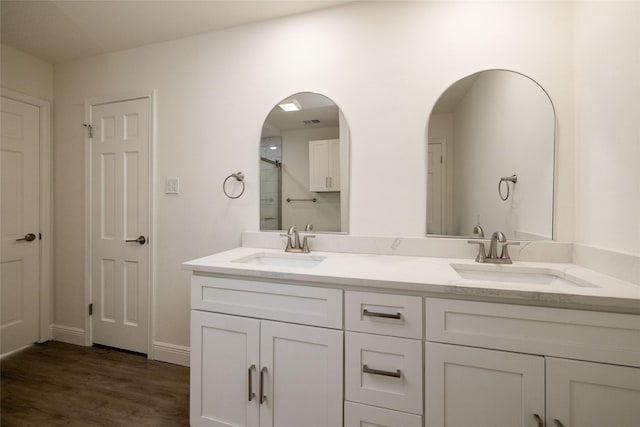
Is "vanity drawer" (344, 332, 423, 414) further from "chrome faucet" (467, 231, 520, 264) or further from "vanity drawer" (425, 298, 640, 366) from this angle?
"chrome faucet" (467, 231, 520, 264)

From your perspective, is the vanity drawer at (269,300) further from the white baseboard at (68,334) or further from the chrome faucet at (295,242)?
the white baseboard at (68,334)

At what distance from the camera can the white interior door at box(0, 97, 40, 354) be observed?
2191 mm

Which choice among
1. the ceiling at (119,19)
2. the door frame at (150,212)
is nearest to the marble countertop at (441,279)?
the door frame at (150,212)

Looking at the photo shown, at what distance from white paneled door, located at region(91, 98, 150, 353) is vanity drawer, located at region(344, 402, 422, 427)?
1.81 meters

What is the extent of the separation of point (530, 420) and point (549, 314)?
0.37 meters

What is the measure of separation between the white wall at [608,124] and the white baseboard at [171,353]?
2.58 meters

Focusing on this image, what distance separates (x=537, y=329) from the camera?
3.13 ft

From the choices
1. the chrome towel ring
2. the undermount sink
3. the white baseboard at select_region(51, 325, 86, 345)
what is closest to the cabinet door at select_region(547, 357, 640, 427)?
the undermount sink

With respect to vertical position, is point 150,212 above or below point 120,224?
above

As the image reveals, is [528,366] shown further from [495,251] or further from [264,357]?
[264,357]

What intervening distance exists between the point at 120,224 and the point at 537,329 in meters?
2.75

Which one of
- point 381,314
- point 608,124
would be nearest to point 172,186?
point 381,314

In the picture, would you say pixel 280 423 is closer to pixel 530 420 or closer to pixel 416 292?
pixel 416 292

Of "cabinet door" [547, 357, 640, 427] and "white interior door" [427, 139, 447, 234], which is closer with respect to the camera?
"cabinet door" [547, 357, 640, 427]
